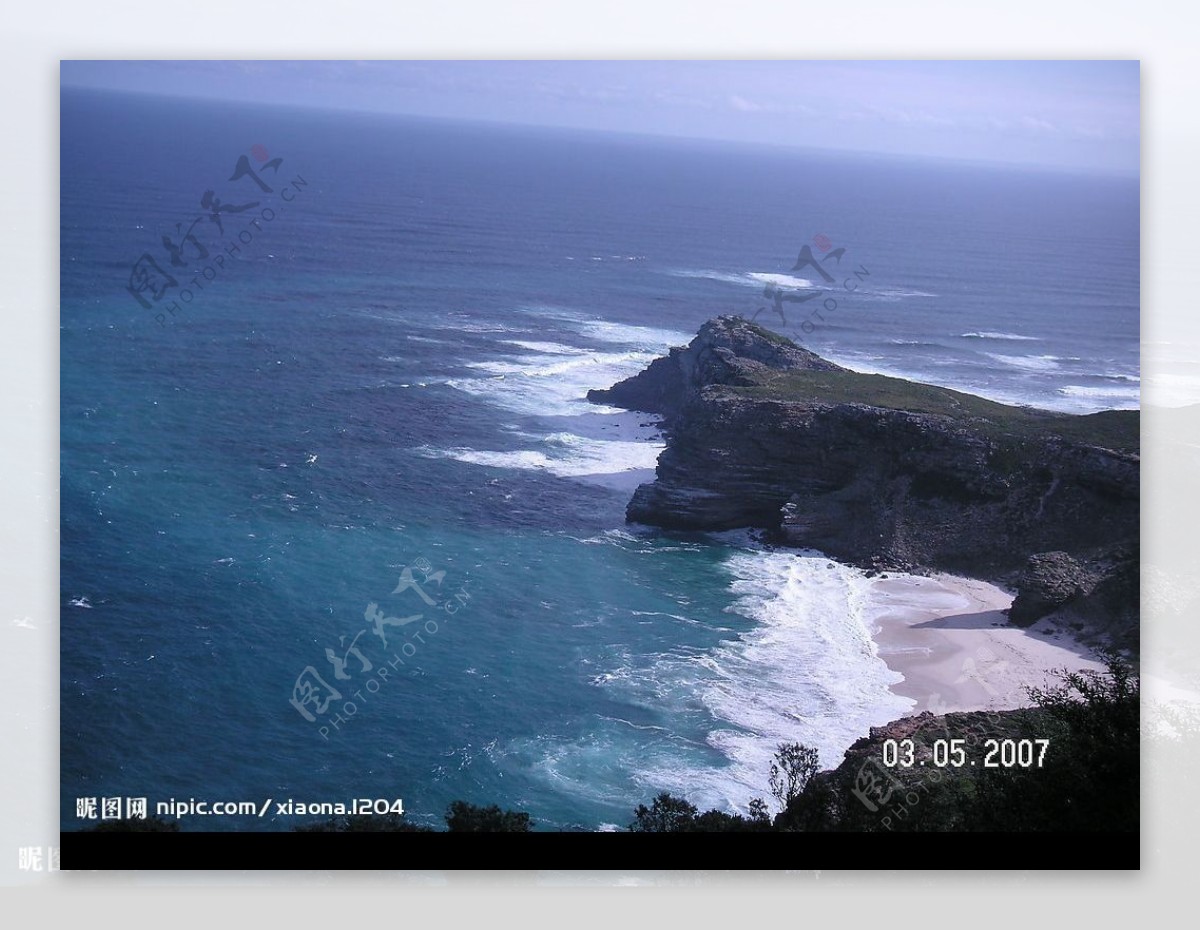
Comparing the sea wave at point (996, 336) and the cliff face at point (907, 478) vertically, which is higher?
the sea wave at point (996, 336)

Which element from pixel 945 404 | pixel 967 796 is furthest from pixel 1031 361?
pixel 967 796

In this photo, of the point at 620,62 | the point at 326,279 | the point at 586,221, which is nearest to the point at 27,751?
the point at 620,62

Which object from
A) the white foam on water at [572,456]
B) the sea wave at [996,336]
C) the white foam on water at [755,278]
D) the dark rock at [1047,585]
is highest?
the white foam on water at [755,278]

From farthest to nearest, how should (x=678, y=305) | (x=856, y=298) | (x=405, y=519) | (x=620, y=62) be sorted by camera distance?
(x=678, y=305), (x=856, y=298), (x=405, y=519), (x=620, y=62)

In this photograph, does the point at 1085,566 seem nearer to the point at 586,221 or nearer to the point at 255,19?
the point at 255,19

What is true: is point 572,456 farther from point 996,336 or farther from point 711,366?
point 996,336

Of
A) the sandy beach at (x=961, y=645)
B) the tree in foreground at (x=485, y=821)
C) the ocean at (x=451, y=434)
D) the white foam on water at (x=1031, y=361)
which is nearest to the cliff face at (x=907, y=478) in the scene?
the sandy beach at (x=961, y=645)

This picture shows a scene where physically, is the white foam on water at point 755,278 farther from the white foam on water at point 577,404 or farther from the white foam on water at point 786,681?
the white foam on water at point 786,681
